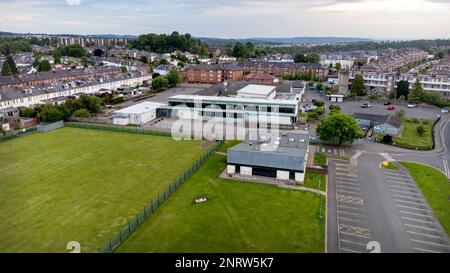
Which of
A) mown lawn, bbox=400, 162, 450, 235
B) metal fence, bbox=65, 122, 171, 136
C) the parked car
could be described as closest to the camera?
mown lawn, bbox=400, 162, 450, 235

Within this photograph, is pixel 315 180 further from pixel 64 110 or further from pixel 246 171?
pixel 64 110

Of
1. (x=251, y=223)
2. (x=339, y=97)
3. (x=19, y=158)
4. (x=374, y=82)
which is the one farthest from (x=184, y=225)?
(x=374, y=82)

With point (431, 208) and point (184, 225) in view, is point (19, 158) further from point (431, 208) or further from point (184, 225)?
point (431, 208)

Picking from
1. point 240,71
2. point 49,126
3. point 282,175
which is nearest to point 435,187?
point 282,175

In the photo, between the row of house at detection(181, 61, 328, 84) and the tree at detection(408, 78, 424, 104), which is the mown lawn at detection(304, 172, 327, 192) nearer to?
the tree at detection(408, 78, 424, 104)

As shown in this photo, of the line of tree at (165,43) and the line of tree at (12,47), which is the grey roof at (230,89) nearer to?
the line of tree at (165,43)

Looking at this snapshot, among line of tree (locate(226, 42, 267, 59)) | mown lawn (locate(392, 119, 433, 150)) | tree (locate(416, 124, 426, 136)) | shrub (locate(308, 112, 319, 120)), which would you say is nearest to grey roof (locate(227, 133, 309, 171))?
mown lawn (locate(392, 119, 433, 150))
